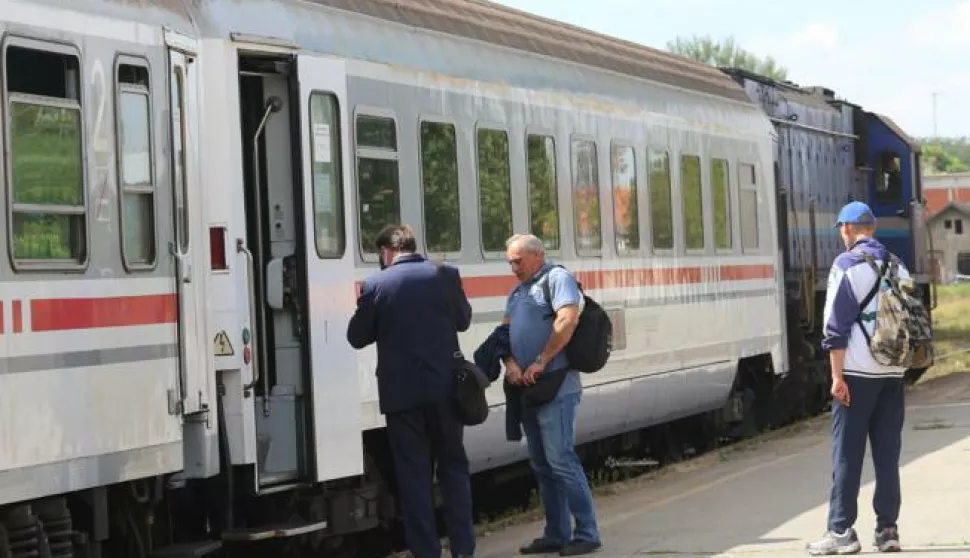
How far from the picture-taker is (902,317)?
1029cm

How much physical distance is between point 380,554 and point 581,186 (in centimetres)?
346

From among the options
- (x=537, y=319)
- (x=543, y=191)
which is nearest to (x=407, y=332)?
(x=537, y=319)

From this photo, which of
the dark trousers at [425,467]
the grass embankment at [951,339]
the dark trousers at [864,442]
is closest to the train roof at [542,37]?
the dark trousers at [425,467]

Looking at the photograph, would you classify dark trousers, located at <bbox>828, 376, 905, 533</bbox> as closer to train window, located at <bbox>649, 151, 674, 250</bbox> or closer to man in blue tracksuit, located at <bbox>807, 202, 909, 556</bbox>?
man in blue tracksuit, located at <bbox>807, 202, 909, 556</bbox>

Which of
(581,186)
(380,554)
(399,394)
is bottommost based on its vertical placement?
(380,554)

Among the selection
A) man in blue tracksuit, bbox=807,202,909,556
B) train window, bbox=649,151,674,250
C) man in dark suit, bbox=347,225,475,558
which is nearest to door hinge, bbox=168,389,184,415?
man in dark suit, bbox=347,225,475,558

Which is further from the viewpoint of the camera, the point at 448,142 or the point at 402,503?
the point at 448,142

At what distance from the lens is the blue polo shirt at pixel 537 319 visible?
1107cm

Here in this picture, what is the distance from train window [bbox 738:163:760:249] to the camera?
19.3 m

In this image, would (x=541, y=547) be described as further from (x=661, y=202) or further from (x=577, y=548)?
(x=661, y=202)

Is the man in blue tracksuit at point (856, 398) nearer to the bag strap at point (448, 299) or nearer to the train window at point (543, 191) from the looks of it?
the bag strap at point (448, 299)

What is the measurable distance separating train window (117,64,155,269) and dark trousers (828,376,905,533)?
379 cm

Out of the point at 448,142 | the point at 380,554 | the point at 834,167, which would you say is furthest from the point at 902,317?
the point at 834,167

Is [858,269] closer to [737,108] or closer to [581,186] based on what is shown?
[581,186]
